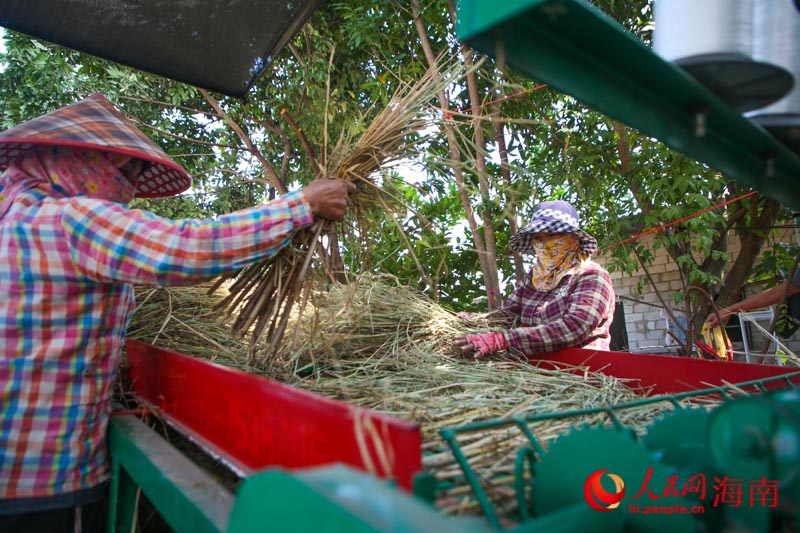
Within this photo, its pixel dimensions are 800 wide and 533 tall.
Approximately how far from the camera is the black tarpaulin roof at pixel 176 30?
9.09 feet

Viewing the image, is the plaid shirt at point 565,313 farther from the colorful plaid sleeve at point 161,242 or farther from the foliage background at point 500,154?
the colorful plaid sleeve at point 161,242

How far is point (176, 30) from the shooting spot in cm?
304

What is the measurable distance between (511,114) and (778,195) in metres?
4.00

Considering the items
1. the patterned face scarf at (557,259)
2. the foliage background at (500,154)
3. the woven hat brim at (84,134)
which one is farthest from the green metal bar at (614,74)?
the foliage background at (500,154)

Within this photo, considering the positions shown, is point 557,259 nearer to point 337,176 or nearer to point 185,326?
point 337,176

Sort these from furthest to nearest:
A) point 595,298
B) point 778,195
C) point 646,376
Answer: point 595,298
point 646,376
point 778,195

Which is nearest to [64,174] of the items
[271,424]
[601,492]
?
[271,424]

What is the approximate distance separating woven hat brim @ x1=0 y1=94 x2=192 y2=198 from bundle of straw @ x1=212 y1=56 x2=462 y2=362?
593 mm

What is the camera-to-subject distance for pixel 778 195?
1716 millimetres

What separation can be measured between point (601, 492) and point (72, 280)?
61.5 inches

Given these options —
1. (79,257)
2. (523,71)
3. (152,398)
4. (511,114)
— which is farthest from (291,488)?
(511,114)

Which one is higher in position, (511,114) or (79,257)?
(511,114)

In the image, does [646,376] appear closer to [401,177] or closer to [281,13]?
[401,177]

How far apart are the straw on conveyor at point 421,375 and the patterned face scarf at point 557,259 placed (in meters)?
0.51
